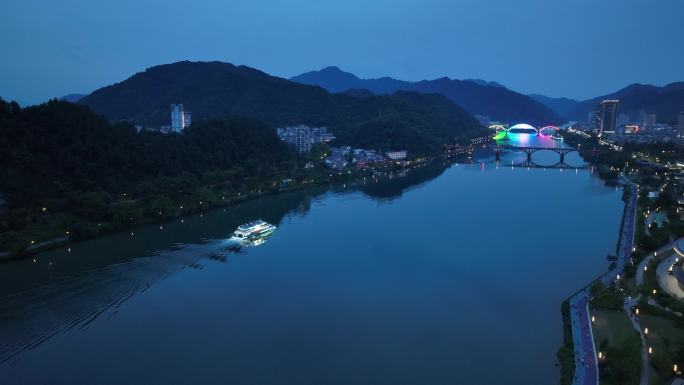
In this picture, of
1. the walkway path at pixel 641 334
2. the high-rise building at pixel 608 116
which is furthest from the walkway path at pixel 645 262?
the high-rise building at pixel 608 116

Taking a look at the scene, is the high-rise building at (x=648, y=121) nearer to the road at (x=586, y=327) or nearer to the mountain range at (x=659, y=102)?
the mountain range at (x=659, y=102)

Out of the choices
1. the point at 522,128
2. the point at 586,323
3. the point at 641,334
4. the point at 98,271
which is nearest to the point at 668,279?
the point at 641,334

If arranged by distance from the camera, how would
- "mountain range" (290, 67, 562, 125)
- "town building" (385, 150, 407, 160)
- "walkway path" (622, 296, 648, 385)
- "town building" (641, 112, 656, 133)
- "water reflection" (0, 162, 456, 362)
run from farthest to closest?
"mountain range" (290, 67, 562, 125) < "town building" (641, 112, 656, 133) < "town building" (385, 150, 407, 160) < "water reflection" (0, 162, 456, 362) < "walkway path" (622, 296, 648, 385)

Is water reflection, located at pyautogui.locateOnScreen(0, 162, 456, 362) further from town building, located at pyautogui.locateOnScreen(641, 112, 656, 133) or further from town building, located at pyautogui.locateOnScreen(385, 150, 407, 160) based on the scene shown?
town building, located at pyautogui.locateOnScreen(641, 112, 656, 133)

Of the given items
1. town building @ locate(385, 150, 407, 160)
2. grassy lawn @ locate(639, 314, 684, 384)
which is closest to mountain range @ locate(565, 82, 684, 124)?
town building @ locate(385, 150, 407, 160)

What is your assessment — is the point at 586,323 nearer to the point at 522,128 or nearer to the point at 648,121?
the point at 648,121
